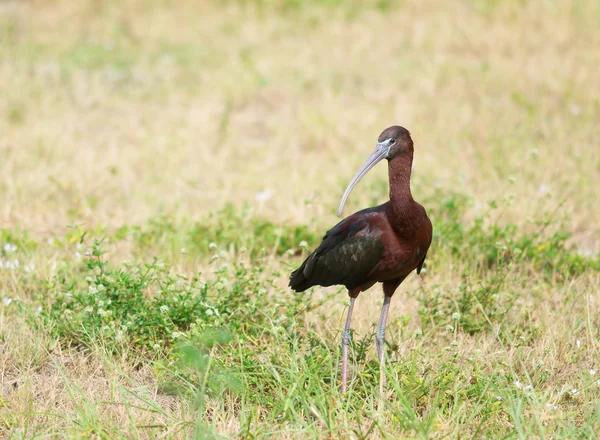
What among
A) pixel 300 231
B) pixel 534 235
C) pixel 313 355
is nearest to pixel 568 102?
pixel 534 235

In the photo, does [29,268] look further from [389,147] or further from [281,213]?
[389,147]

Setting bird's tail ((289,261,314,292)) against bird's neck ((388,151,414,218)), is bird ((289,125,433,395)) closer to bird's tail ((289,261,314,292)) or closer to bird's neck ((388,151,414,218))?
bird's neck ((388,151,414,218))

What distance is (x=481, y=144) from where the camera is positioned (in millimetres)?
7352

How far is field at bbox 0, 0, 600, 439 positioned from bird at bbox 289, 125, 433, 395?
300mm

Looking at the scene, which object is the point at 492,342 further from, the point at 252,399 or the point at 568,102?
the point at 568,102

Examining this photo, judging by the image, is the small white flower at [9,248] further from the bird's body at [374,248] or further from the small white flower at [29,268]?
the bird's body at [374,248]

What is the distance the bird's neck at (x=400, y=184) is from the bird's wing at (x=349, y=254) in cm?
13

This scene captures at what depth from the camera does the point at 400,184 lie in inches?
145

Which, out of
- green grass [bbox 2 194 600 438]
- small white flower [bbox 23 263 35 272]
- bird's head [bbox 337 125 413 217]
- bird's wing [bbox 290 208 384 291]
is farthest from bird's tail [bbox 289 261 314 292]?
small white flower [bbox 23 263 35 272]

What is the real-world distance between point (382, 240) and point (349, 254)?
0.19m

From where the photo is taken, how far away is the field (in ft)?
11.8

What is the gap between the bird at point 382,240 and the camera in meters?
3.65

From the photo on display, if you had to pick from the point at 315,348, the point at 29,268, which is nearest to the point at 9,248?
the point at 29,268

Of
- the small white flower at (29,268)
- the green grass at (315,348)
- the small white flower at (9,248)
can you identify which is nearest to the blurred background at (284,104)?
the small white flower at (9,248)
